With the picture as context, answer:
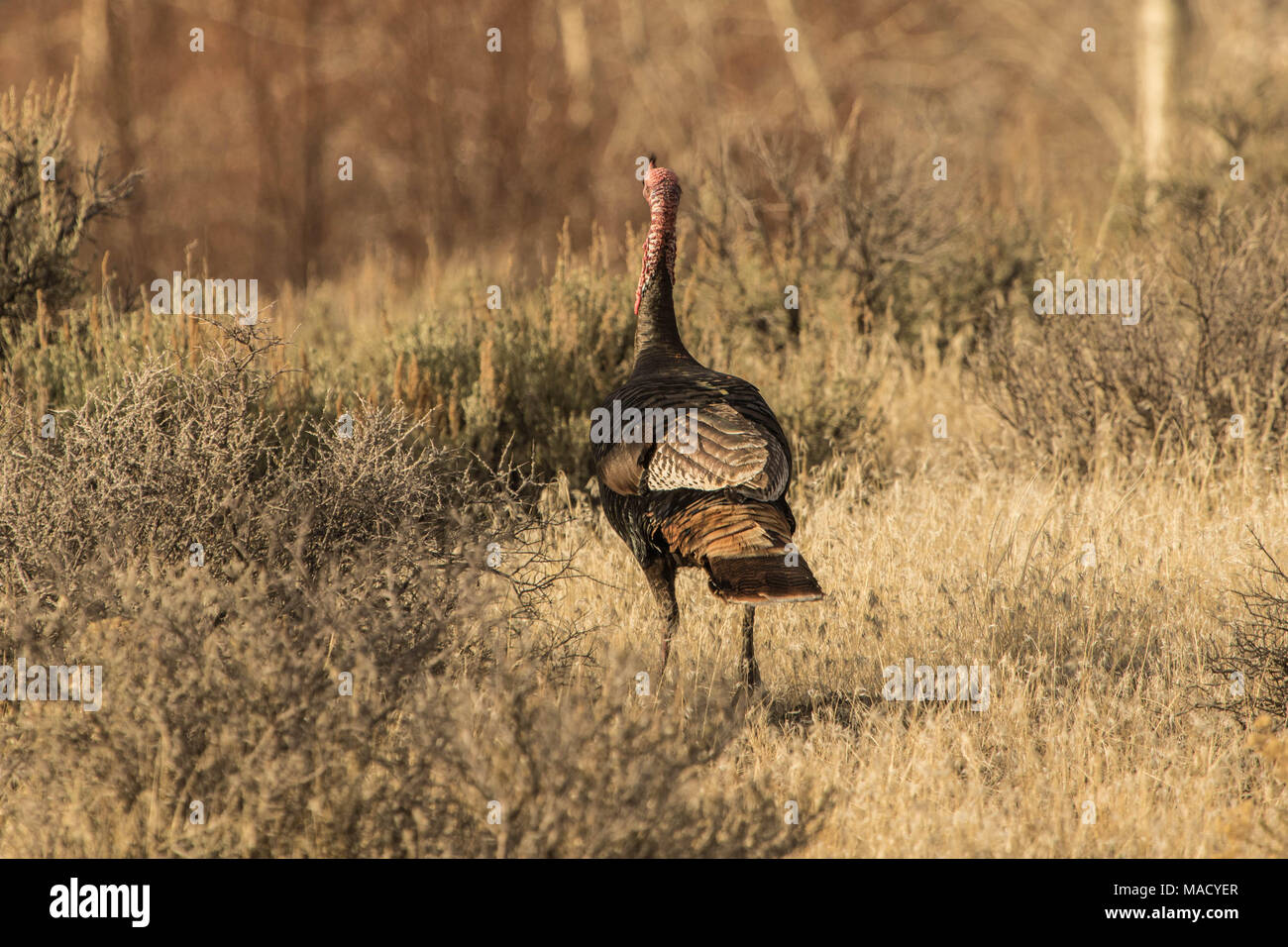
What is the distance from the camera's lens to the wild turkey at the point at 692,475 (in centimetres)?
390

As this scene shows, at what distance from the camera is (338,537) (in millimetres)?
4355

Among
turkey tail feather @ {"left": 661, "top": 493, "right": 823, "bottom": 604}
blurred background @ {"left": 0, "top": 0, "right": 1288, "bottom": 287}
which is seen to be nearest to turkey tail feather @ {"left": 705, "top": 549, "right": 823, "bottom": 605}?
turkey tail feather @ {"left": 661, "top": 493, "right": 823, "bottom": 604}

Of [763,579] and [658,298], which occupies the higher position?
[658,298]

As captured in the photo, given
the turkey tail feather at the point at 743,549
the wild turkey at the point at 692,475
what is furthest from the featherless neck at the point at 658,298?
the turkey tail feather at the point at 743,549

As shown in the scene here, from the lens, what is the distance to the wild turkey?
390 centimetres

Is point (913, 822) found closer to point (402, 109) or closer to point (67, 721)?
point (67, 721)

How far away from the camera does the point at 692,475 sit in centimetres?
429

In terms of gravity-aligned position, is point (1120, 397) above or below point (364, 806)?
above

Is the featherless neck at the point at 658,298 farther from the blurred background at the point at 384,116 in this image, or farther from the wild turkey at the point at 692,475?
the blurred background at the point at 384,116

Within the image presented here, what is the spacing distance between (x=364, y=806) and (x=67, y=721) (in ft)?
2.72

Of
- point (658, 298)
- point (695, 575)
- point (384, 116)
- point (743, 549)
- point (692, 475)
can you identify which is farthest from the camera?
point (384, 116)

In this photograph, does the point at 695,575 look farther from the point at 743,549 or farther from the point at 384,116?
the point at 384,116

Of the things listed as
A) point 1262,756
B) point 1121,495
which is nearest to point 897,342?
point 1121,495

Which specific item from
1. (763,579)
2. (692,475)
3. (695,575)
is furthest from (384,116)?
(763,579)
